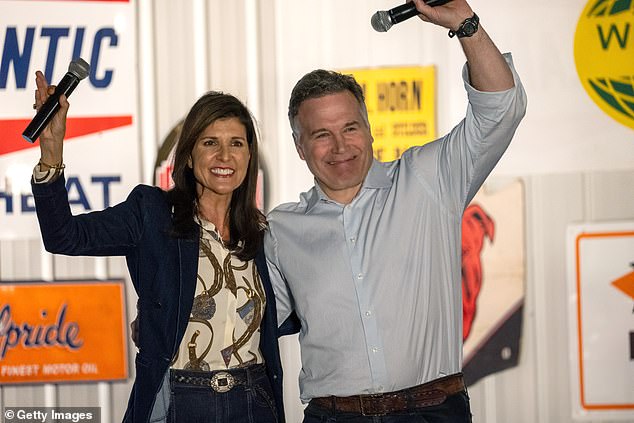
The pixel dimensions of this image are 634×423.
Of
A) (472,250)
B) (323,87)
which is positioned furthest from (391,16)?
(472,250)

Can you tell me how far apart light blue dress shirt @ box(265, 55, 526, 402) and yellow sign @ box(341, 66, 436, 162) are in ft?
3.24

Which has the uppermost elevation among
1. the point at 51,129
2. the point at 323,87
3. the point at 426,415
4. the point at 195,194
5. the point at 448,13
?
the point at 448,13

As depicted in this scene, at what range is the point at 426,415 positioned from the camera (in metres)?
2.23

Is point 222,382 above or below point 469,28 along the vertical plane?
below

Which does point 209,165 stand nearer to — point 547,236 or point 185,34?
point 185,34

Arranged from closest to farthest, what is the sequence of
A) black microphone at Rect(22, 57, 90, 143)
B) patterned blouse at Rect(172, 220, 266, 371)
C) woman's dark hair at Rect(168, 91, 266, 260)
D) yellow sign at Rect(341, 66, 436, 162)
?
1. black microphone at Rect(22, 57, 90, 143)
2. patterned blouse at Rect(172, 220, 266, 371)
3. woman's dark hair at Rect(168, 91, 266, 260)
4. yellow sign at Rect(341, 66, 436, 162)

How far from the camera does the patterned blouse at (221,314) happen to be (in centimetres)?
233

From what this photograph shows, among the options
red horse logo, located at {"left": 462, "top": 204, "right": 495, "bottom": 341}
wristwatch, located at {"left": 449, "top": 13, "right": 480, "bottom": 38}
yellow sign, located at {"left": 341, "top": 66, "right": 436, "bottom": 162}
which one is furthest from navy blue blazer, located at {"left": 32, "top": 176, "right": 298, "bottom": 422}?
red horse logo, located at {"left": 462, "top": 204, "right": 495, "bottom": 341}

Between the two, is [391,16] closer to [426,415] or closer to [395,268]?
[395,268]

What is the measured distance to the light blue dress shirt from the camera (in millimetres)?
2248

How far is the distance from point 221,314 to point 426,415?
1.87 ft

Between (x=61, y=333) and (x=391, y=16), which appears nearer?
(x=391, y=16)

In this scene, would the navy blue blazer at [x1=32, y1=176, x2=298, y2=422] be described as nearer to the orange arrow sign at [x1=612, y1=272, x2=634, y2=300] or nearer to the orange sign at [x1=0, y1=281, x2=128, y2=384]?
the orange sign at [x1=0, y1=281, x2=128, y2=384]

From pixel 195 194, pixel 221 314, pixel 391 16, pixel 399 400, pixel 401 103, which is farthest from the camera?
pixel 401 103
